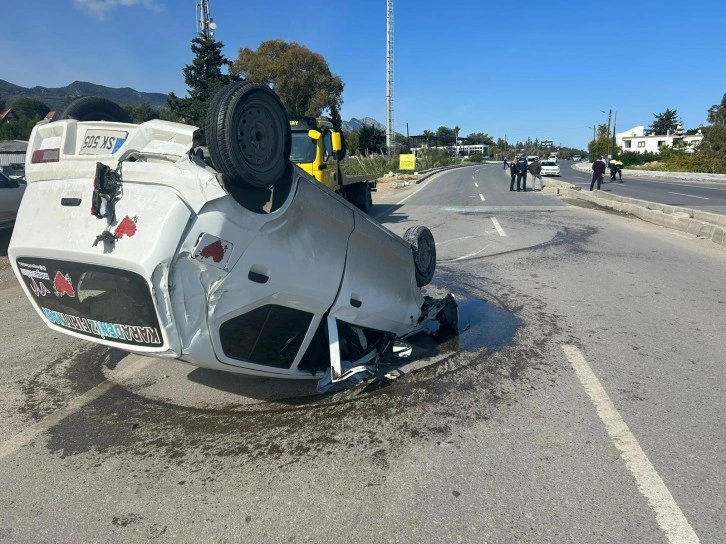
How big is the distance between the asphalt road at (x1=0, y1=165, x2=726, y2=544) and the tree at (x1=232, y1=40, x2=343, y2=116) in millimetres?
45333

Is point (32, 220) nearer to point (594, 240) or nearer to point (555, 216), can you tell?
point (594, 240)

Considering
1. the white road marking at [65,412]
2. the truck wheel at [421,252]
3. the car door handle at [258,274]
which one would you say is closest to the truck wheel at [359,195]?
the truck wheel at [421,252]

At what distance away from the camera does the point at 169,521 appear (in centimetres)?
271

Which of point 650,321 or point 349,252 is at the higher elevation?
point 349,252

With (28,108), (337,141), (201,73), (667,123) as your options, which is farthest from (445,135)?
(337,141)

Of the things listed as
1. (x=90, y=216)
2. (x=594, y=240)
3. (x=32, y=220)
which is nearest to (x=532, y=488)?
(x=90, y=216)

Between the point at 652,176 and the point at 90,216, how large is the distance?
51.9 meters

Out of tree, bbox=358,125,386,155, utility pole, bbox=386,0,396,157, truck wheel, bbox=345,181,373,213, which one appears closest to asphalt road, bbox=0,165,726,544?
truck wheel, bbox=345,181,373,213

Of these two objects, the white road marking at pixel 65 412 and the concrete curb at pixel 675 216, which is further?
the concrete curb at pixel 675 216

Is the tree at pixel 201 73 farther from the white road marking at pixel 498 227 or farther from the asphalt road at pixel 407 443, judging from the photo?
the asphalt road at pixel 407 443

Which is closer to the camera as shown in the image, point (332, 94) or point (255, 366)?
point (255, 366)

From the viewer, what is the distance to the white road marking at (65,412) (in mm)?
3537

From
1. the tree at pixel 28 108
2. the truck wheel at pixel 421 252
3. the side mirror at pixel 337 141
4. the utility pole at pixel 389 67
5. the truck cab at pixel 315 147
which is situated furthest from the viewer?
the tree at pixel 28 108

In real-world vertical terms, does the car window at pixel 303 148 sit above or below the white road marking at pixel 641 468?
above
